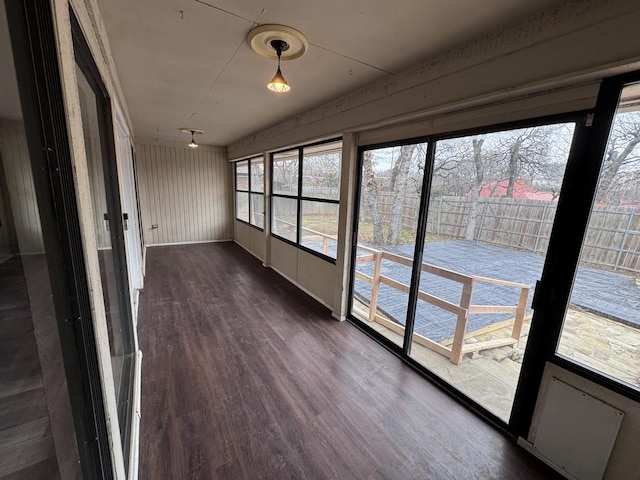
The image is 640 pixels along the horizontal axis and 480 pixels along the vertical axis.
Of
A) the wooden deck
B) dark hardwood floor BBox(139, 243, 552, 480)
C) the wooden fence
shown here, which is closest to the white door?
dark hardwood floor BBox(139, 243, 552, 480)

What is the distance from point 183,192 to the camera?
6.72m

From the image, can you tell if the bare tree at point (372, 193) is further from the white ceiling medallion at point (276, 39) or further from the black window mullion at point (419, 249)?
the white ceiling medallion at point (276, 39)

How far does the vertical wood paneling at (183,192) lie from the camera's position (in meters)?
6.29

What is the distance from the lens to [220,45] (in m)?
1.87

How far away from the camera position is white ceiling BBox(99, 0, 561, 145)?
1438 mm

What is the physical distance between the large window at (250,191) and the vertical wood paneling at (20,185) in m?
4.81

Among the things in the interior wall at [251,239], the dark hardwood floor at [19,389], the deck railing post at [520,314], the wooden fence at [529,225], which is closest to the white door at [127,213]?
the dark hardwood floor at [19,389]

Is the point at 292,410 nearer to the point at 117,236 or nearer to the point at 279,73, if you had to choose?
the point at 117,236

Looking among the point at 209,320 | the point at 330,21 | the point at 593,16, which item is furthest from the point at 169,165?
the point at 593,16

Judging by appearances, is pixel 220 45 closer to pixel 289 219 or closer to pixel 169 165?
pixel 289 219

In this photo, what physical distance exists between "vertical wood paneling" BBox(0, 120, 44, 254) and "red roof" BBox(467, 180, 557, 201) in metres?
2.31

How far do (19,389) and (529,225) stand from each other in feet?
7.79

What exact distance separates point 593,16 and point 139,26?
2484 millimetres

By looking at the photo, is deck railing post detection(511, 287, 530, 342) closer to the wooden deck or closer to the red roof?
the wooden deck
